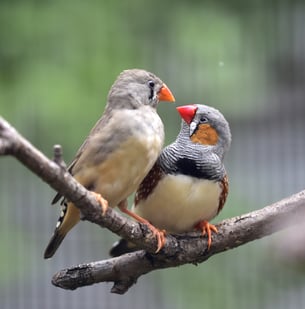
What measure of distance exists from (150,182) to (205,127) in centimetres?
26

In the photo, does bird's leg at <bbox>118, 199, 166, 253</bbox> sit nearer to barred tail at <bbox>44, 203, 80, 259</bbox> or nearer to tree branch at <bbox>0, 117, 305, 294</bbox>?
tree branch at <bbox>0, 117, 305, 294</bbox>

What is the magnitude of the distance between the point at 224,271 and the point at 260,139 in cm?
107

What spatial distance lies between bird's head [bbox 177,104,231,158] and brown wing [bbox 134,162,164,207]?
162mm

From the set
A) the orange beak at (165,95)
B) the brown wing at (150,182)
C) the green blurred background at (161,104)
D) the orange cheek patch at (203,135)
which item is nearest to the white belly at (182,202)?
the brown wing at (150,182)

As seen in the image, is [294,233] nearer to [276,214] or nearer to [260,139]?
[276,214]

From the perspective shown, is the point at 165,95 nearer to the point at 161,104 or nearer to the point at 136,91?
the point at 136,91

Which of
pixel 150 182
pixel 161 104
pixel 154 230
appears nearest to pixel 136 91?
pixel 150 182

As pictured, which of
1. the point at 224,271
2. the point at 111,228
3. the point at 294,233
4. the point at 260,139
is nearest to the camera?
the point at 294,233

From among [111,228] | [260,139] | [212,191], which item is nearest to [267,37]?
[260,139]

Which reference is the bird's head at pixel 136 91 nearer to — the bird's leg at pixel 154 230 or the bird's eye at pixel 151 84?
the bird's eye at pixel 151 84

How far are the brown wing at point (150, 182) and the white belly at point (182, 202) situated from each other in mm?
Result: 14

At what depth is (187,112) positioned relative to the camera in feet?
10.5

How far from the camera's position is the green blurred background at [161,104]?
4.95 meters

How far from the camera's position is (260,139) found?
6414mm
